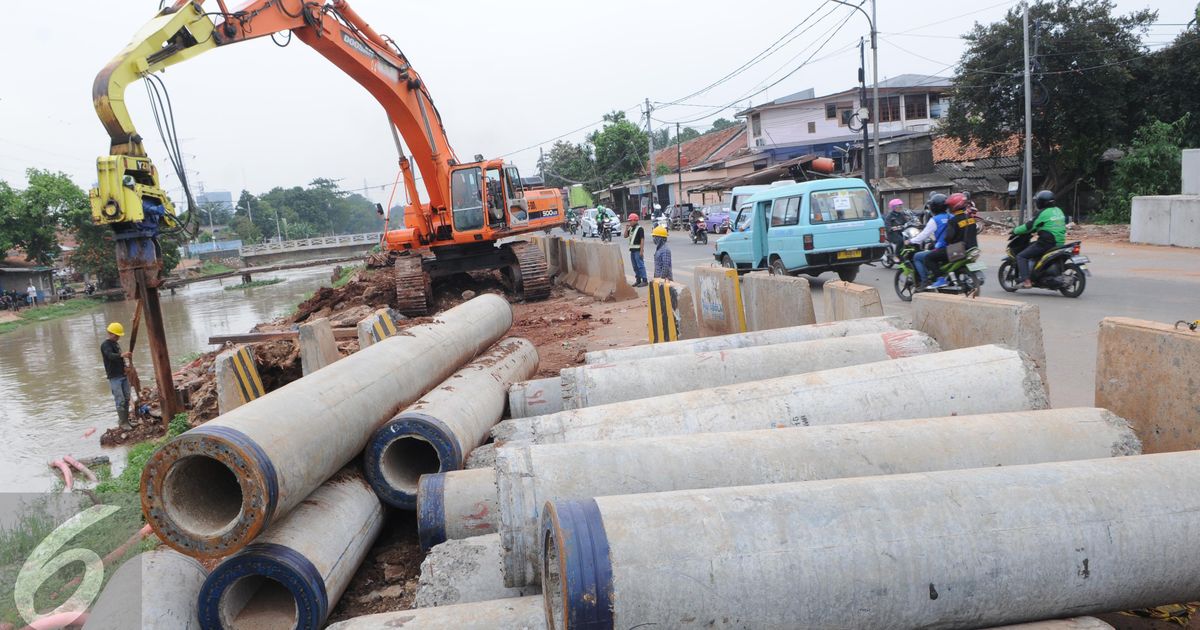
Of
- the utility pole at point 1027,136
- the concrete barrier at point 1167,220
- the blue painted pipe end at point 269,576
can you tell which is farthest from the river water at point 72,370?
the utility pole at point 1027,136

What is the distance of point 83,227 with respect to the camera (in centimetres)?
4659

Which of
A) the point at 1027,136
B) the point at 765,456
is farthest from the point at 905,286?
the point at 1027,136

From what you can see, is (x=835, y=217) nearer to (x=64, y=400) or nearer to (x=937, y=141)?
(x=64, y=400)

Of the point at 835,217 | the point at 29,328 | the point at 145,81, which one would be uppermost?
the point at 145,81

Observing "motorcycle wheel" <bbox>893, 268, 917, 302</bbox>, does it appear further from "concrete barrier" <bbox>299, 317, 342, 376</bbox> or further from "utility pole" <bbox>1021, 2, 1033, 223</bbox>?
"utility pole" <bbox>1021, 2, 1033, 223</bbox>

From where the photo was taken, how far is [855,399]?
4.52m

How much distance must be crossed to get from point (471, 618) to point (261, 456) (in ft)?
4.90

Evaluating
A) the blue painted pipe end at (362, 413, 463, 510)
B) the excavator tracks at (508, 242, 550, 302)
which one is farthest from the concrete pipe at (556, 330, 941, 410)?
the excavator tracks at (508, 242, 550, 302)

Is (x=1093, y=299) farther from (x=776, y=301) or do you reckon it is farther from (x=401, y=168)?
(x=401, y=168)

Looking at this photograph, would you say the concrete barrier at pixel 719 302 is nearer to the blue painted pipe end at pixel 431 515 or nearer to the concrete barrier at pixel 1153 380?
the concrete barrier at pixel 1153 380

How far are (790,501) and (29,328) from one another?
40.0 meters

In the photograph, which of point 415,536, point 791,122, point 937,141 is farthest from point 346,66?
point 791,122

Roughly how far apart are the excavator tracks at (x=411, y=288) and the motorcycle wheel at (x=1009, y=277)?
398 inches

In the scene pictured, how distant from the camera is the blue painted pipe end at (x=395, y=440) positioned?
16.9 feet
